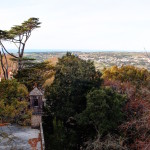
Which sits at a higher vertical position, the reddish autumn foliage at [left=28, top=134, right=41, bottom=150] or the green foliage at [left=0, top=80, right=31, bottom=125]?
the green foliage at [left=0, top=80, right=31, bottom=125]

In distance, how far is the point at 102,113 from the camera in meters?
18.0

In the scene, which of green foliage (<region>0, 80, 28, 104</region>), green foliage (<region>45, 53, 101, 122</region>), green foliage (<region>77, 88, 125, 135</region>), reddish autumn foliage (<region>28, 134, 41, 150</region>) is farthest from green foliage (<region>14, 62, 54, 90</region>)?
reddish autumn foliage (<region>28, 134, 41, 150</region>)

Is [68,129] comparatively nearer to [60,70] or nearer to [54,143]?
[54,143]

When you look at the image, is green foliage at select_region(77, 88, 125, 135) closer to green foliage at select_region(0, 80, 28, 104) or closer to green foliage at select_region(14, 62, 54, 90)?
green foliage at select_region(0, 80, 28, 104)

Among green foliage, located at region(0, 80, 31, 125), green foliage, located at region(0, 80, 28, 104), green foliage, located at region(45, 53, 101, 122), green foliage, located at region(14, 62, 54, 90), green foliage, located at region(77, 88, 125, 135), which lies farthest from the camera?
green foliage, located at region(14, 62, 54, 90)

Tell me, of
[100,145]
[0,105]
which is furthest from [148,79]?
[0,105]

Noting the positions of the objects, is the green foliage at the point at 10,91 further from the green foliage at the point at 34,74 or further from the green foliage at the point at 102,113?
the green foliage at the point at 34,74

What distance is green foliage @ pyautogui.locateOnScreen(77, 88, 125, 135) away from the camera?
18.1 metres

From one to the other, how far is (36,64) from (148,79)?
1590 cm

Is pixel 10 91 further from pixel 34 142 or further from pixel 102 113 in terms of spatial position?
pixel 102 113

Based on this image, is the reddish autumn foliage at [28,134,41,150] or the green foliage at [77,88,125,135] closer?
the reddish autumn foliage at [28,134,41,150]

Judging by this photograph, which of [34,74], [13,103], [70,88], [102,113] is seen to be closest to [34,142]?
[13,103]

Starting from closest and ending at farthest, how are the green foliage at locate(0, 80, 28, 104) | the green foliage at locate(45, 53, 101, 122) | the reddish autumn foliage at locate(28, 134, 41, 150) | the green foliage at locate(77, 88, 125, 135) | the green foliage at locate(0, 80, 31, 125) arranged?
the reddish autumn foliage at locate(28, 134, 41, 150) < the green foliage at locate(0, 80, 31, 125) < the green foliage at locate(0, 80, 28, 104) < the green foliage at locate(77, 88, 125, 135) < the green foliage at locate(45, 53, 101, 122)

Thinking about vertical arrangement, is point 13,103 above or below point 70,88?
below
